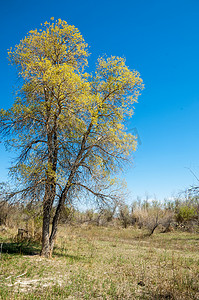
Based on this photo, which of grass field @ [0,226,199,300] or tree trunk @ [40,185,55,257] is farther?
tree trunk @ [40,185,55,257]

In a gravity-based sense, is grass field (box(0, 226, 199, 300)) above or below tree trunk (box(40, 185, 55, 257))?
below

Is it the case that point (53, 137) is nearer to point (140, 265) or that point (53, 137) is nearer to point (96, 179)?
point (96, 179)

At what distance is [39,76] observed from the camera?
32.6 feet

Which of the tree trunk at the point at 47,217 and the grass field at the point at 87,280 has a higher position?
the tree trunk at the point at 47,217

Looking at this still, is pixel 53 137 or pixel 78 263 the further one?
pixel 53 137

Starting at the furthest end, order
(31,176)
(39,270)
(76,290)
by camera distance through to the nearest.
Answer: (31,176), (39,270), (76,290)

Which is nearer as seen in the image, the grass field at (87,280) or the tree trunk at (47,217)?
the grass field at (87,280)

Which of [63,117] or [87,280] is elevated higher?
[63,117]

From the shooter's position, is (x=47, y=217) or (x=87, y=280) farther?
(x=47, y=217)

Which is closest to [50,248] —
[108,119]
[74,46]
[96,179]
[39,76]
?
[96,179]

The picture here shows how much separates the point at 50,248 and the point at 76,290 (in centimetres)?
477

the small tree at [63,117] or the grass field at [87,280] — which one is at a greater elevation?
the small tree at [63,117]

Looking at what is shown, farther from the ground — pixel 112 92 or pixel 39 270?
pixel 112 92

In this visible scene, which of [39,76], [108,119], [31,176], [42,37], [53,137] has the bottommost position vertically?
[31,176]
